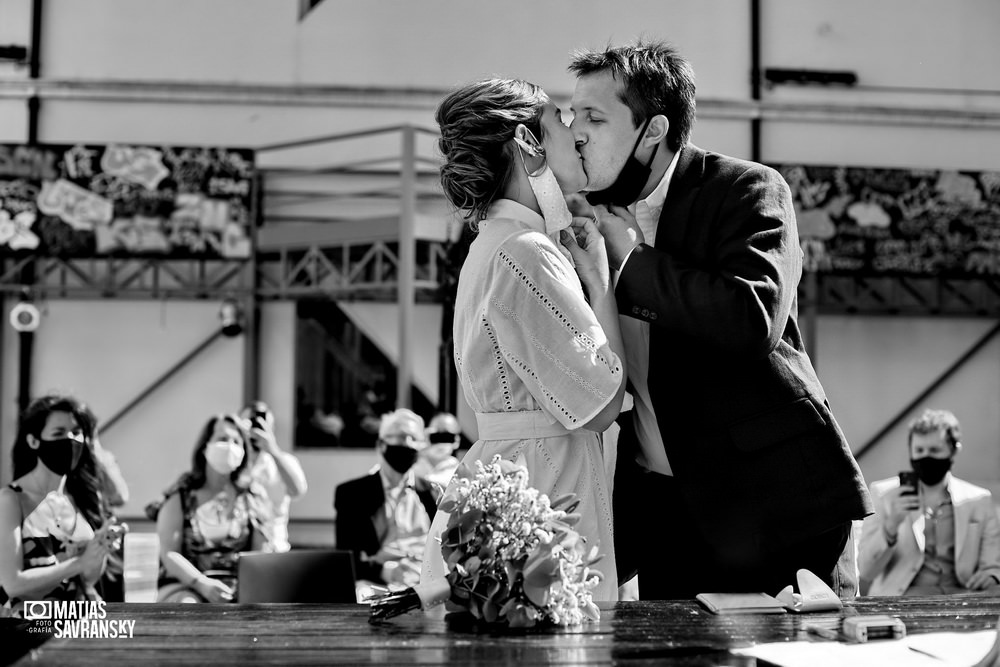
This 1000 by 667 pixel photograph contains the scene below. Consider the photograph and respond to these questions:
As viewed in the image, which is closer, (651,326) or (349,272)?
(651,326)

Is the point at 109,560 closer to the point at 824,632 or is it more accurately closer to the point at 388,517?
the point at 388,517

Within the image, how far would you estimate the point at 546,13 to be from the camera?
1276 cm

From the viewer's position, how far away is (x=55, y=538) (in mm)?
3943

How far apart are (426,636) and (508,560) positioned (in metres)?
0.16

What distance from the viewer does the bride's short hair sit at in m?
2.19

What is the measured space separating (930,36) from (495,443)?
1236cm

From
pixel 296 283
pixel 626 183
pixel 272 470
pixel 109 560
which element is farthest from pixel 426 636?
pixel 296 283

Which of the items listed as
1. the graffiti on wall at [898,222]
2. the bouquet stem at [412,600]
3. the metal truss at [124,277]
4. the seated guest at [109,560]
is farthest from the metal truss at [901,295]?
the bouquet stem at [412,600]

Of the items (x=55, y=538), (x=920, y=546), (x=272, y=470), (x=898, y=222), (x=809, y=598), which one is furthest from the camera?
(x=898, y=222)

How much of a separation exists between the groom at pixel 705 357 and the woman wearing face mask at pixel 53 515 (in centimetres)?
223

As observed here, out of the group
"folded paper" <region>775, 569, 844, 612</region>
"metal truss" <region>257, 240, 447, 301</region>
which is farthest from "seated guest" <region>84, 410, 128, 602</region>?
"metal truss" <region>257, 240, 447, 301</region>

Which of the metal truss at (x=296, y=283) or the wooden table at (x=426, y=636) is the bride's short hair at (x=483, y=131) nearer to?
the wooden table at (x=426, y=636)

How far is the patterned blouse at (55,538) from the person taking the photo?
3.83m

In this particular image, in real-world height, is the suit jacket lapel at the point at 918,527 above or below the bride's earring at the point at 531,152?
below
